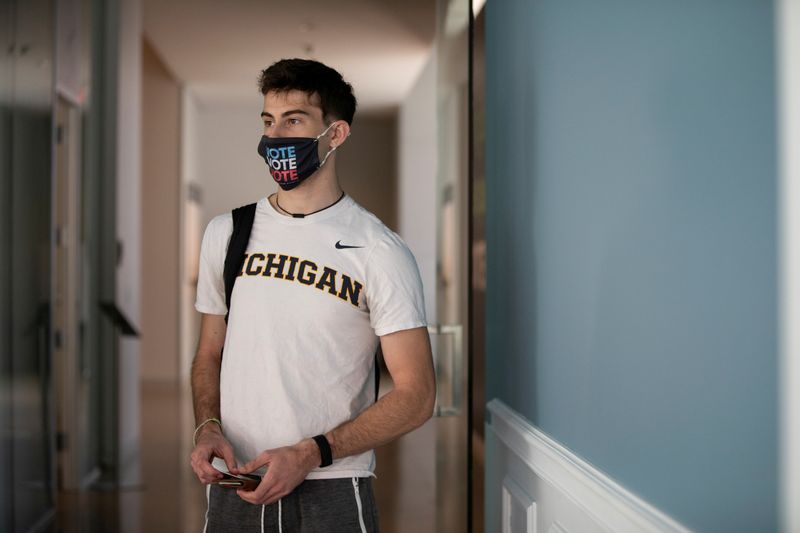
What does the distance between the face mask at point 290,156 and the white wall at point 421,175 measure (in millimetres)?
778

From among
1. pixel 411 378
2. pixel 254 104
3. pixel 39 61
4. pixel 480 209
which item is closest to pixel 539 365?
pixel 411 378

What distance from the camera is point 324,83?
5.56 feet

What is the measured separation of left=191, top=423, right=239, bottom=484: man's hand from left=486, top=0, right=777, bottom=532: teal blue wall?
1.99 ft

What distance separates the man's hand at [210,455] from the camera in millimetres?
1537

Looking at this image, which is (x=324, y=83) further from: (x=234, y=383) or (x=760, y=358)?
(x=760, y=358)

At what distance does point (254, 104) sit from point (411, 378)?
1.41 m

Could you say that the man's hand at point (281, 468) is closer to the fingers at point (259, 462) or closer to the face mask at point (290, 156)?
the fingers at point (259, 462)

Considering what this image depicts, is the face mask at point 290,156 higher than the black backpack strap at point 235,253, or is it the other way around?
the face mask at point 290,156

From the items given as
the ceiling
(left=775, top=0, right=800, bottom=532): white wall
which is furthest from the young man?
(left=775, top=0, right=800, bottom=532): white wall

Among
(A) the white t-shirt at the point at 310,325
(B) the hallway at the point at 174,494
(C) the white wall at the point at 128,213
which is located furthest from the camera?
(C) the white wall at the point at 128,213

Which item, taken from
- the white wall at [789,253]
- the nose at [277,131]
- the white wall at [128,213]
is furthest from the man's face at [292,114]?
the white wall at [128,213]

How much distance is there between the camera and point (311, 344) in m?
1.61

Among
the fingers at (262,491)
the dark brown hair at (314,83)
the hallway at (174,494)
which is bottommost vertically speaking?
the hallway at (174,494)

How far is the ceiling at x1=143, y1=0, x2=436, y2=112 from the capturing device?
2514mm
